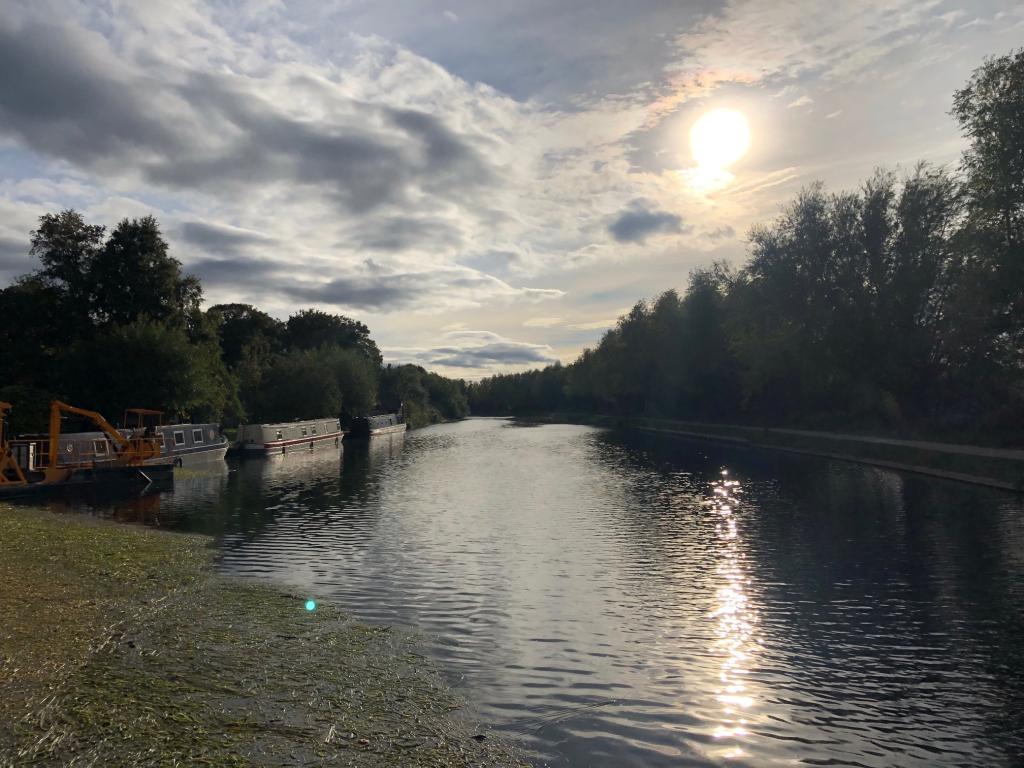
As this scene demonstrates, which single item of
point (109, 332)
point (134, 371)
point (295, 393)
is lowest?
point (295, 393)

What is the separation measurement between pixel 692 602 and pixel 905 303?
4534 centimetres

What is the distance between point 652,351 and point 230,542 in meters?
92.0

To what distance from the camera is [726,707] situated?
979cm

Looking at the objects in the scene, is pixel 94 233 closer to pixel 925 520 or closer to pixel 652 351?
pixel 925 520

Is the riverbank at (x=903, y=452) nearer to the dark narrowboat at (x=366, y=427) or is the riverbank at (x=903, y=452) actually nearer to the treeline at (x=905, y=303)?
the treeline at (x=905, y=303)

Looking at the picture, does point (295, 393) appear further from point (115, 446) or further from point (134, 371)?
point (115, 446)

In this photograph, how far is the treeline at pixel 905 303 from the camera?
34.5m

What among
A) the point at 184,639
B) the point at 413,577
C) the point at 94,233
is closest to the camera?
the point at 184,639

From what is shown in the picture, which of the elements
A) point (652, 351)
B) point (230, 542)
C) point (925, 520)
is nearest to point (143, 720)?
point (230, 542)

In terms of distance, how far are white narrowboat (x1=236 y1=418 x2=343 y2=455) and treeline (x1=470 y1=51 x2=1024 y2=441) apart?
4483 cm

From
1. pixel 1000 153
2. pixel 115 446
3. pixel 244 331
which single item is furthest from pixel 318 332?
pixel 1000 153

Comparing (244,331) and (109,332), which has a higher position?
(244,331)

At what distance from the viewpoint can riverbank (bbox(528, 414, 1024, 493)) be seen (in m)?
33.1

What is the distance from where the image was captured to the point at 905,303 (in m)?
51.7
